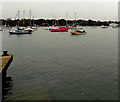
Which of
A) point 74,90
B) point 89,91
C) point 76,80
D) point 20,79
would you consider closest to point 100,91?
point 89,91

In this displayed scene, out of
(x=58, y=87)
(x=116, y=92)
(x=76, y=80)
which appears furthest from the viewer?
(x=76, y=80)

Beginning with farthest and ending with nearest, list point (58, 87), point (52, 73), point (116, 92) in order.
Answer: point (52, 73) < point (58, 87) < point (116, 92)

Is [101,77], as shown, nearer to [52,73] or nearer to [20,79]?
[52,73]

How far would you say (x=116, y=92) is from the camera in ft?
48.1

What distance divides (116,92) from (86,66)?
28.2 ft

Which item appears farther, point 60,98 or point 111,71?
point 111,71

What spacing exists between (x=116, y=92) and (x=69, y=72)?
6.83 meters

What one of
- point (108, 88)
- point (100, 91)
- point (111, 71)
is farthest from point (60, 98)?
point (111, 71)

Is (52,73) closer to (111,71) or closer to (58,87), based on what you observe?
(58,87)

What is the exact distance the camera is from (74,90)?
49.2ft

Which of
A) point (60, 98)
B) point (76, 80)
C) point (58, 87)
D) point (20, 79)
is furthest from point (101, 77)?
point (20, 79)

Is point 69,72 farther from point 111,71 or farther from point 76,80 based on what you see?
point 111,71

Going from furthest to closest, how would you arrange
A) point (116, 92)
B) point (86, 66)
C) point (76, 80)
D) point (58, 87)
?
point (86, 66)
point (76, 80)
point (58, 87)
point (116, 92)

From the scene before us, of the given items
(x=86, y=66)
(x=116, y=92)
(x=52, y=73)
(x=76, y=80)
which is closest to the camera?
(x=116, y=92)
